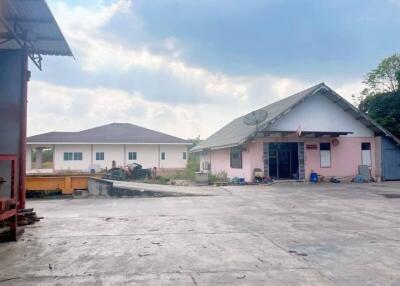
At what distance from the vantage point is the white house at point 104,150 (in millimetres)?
29188

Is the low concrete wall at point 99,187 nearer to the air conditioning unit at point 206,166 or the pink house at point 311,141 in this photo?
the pink house at point 311,141

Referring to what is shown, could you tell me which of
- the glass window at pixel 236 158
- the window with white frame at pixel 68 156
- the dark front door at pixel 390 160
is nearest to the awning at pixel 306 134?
the glass window at pixel 236 158

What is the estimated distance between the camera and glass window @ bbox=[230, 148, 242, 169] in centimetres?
2083

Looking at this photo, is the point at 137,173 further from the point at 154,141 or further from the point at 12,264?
the point at 12,264

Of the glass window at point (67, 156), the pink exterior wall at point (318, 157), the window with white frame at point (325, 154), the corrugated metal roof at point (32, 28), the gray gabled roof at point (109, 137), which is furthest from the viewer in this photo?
the glass window at point (67, 156)

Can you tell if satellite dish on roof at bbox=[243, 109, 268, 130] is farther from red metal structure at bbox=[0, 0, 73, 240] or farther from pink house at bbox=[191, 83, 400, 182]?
red metal structure at bbox=[0, 0, 73, 240]

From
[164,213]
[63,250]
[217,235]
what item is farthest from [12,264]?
[164,213]

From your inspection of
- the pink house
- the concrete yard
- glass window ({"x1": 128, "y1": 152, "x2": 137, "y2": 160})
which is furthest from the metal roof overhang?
glass window ({"x1": 128, "y1": 152, "x2": 137, "y2": 160})

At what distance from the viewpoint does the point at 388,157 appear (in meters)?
21.0

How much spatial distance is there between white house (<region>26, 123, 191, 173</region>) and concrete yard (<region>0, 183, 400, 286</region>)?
20142 millimetres

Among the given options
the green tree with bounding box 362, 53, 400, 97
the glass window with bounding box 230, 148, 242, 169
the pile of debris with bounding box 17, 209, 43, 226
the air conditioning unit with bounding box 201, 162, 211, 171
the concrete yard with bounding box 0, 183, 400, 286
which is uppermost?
the green tree with bounding box 362, 53, 400, 97

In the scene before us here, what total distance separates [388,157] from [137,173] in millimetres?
14576

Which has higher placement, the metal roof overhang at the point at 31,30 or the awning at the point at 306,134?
the metal roof overhang at the point at 31,30

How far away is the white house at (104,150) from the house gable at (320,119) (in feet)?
41.5
